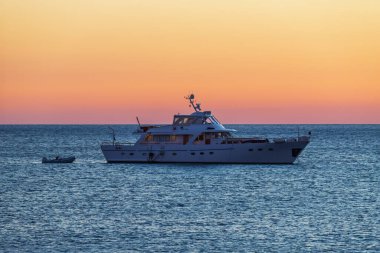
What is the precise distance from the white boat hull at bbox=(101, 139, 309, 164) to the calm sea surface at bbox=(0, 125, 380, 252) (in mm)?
1308

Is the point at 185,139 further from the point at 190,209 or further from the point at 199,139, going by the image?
the point at 190,209

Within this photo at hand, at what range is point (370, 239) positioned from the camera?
53.9m

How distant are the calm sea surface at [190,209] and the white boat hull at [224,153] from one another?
1308mm


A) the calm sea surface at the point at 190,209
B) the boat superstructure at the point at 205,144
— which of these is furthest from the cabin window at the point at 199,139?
the calm sea surface at the point at 190,209

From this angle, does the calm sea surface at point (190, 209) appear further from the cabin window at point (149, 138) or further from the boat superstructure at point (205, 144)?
the cabin window at point (149, 138)

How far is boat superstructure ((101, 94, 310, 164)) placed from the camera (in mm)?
105312

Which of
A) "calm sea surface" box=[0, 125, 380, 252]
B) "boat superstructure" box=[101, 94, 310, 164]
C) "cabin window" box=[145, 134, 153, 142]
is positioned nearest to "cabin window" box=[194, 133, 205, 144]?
"boat superstructure" box=[101, 94, 310, 164]

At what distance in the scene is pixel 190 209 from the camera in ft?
221

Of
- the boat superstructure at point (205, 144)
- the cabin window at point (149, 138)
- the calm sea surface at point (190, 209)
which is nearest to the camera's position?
the calm sea surface at point (190, 209)

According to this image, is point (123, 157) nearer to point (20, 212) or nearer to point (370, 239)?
point (20, 212)

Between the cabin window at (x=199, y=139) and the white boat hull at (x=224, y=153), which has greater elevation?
the cabin window at (x=199, y=139)

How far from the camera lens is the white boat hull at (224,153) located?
105 m

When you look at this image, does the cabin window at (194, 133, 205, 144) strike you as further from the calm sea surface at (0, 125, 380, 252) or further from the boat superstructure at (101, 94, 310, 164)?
the calm sea surface at (0, 125, 380, 252)

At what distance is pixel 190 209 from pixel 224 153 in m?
38.3
